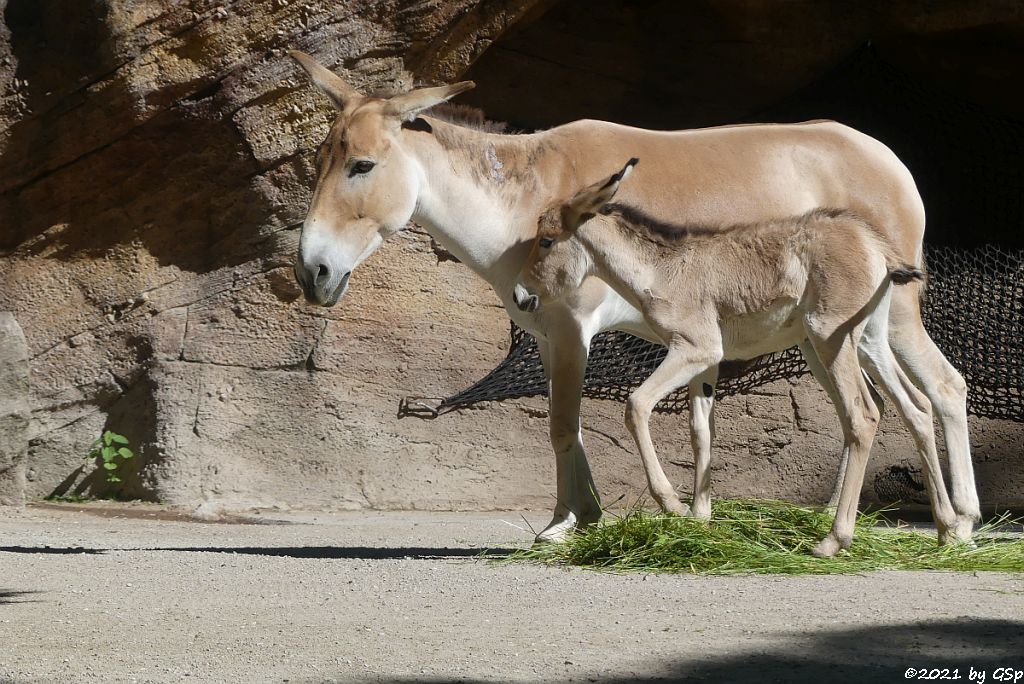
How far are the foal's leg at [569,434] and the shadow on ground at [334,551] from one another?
320 mm

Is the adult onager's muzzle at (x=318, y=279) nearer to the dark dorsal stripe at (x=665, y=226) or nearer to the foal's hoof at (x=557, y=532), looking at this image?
the dark dorsal stripe at (x=665, y=226)

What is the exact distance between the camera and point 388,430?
9.11 meters

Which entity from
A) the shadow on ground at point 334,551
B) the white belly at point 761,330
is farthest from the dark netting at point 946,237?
the white belly at point 761,330

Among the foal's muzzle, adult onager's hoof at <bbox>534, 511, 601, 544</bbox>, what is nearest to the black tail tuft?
the foal's muzzle

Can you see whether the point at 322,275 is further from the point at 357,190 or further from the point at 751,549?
the point at 751,549

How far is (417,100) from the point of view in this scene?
19.4 feet

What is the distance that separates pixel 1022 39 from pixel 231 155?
5565 mm

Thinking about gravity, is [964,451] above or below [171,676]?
below

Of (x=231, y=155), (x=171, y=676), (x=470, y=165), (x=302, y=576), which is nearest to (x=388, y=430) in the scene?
(x=231, y=155)

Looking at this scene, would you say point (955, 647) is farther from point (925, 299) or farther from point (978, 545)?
point (925, 299)

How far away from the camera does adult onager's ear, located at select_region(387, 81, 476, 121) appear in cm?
587

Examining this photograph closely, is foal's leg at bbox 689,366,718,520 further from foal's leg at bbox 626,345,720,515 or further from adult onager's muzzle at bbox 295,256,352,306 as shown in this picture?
adult onager's muzzle at bbox 295,256,352,306

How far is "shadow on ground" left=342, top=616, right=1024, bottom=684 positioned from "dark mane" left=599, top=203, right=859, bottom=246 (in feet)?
6.75

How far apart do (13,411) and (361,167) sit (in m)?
3.72
